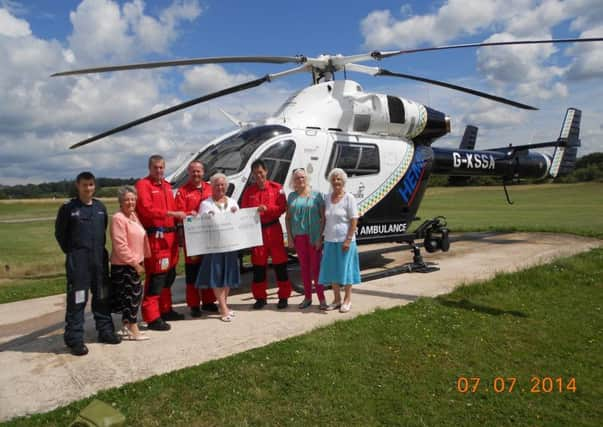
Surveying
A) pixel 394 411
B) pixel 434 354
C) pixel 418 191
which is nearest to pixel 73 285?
pixel 394 411

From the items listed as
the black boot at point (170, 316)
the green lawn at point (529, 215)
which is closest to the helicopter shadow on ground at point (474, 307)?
the black boot at point (170, 316)

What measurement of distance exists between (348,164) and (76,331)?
507 centimetres

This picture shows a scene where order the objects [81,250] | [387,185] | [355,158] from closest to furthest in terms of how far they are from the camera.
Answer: [81,250] < [355,158] < [387,185]

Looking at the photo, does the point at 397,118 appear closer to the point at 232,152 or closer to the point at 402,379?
the point at 232,152

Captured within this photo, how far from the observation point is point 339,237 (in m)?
5.54

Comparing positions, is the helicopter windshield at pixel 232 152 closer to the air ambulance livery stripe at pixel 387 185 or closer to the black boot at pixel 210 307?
the black boot at pixel 210 307

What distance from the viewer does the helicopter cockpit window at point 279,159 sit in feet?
22.8

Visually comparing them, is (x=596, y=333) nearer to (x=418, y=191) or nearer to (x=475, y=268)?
(x=475, y=268)

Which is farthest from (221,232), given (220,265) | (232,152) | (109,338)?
(232,152)

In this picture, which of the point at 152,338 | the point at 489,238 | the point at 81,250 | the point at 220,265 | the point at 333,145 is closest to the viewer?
the point at 81,250

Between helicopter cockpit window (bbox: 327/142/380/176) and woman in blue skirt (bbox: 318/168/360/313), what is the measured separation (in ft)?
6.92

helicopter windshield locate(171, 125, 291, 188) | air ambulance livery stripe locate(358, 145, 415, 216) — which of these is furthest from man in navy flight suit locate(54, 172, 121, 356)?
air ambulance livery stripe locate(358, 145, 415, 216)
